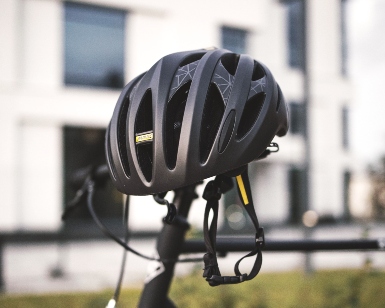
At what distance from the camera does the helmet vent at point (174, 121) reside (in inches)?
39.1

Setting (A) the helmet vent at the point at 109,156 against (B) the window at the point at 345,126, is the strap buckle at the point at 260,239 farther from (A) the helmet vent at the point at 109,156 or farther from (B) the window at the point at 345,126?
(B) the window at the point at 345,126

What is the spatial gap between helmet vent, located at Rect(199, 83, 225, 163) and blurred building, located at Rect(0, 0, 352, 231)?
12402 mm

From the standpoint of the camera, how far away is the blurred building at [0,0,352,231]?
45.4ft

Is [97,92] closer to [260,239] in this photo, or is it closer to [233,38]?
[233,38]

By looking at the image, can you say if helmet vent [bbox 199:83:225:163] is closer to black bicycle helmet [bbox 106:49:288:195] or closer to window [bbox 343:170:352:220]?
black bicycle helmet [bbox 106:49:288:195]

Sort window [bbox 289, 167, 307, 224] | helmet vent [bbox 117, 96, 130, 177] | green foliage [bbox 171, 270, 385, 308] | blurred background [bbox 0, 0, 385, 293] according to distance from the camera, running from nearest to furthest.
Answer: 1. helmet vent [bbox 117, 96, 130, 177]
2. green foliage [bbox 171, 270, 385, 308]
3. blurred background [bbox 0, 0, 385, 293]
4. window [bbox 289, 167, 307, 224]

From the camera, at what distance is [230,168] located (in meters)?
0.95

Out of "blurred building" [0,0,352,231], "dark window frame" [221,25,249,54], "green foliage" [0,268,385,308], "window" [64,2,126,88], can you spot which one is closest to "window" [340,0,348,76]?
"blurred building" [0,0,352,231]

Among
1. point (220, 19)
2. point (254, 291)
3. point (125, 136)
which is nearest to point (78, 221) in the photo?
point (220, 19)

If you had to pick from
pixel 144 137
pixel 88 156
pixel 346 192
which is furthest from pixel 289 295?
pixel 346 192

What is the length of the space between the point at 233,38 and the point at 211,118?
15.8 metres

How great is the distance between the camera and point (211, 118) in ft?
3.35

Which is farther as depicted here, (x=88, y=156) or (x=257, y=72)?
(x=88, y=156)

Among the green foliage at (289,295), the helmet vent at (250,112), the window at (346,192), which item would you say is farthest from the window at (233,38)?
the helmet vent at (250,112)
